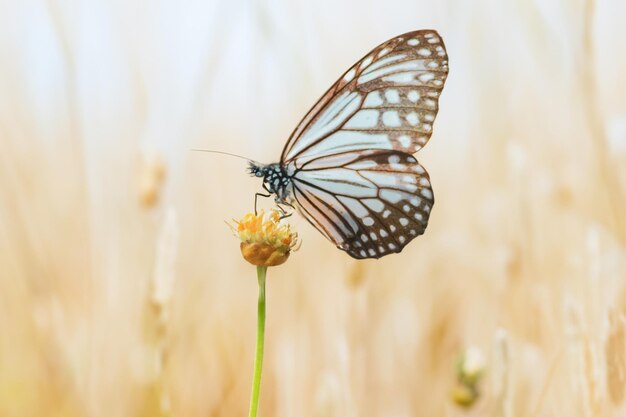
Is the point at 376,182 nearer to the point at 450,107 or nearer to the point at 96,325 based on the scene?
the point at 96,325

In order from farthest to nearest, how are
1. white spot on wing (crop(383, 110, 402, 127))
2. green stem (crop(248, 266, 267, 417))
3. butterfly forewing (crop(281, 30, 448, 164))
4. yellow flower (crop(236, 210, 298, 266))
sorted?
white spot on wing (crop(383, 110, 402, 127)) < butterfly forewing (crop(281, 30, 448, 164)) < yellow flower (crop(236, 210, 298, 266)) < green stem (crop(248, 266, 267, 417))

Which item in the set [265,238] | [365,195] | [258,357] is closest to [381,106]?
[365,195]

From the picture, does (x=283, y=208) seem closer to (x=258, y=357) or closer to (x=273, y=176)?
(x=273, y=176)

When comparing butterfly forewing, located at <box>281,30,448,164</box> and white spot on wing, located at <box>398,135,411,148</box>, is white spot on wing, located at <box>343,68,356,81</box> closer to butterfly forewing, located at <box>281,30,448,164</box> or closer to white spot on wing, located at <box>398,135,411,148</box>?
butterfly forewing, located at <box>281,30,448,164</box>

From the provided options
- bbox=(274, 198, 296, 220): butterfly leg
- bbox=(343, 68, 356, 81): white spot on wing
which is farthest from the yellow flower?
bbox=(343, 68, 356, 81): white spot on wing

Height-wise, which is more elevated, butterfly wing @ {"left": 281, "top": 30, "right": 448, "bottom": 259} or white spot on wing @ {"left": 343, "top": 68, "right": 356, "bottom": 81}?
white spot on wing @ {"left": 343, "top": 68, "right": 356, "bottom": 81}

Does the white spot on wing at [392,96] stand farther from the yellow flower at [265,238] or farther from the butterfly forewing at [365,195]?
the yellow flower at [265,238]

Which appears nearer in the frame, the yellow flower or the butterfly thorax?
the yellow flower

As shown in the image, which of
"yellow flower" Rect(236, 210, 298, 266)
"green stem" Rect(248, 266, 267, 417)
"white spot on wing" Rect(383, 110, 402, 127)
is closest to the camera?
"green stem" Rect(248, 266, 267, 417)
